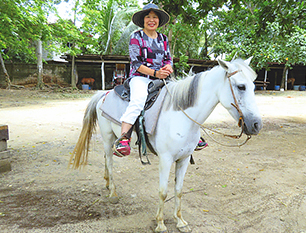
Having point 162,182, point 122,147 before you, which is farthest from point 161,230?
point 122,147

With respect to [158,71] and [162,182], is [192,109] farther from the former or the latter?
[162,182]

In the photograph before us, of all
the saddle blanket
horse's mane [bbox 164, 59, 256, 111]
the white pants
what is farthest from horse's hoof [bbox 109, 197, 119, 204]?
horse's mane [bbox 164, 59, 256, 111]

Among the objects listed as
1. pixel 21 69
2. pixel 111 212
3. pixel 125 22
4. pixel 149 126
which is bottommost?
pixel 111 212

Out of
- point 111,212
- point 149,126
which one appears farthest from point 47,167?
point 149,126

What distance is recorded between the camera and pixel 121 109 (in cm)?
258

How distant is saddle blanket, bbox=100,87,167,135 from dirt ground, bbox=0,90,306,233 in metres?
1.15

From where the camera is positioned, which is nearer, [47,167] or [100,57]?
[47,167]

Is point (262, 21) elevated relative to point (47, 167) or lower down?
elevated

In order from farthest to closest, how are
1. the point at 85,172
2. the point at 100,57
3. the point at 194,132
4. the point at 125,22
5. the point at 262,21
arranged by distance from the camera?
the point at 125,22 → the point at 100,57 → the point at 262,21 → the point at 85,172 → the point at 194,132

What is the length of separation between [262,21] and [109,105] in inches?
227

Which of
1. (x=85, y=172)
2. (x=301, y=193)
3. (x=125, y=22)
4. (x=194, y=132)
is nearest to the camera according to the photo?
(x=194, y=132)

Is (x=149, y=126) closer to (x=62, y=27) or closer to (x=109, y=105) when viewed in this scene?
(x=109, y=105)

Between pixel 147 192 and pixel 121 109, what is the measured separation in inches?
53.0

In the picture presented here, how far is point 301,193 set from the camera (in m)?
3.02
